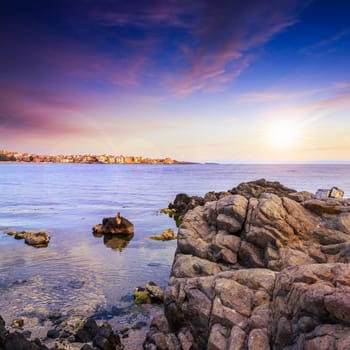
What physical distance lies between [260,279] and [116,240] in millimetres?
31607

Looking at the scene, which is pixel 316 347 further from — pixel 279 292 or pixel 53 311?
pixel 53 311

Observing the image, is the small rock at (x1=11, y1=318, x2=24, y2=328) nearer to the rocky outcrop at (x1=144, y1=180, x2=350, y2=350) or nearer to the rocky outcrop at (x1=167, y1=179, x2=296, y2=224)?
the rocky outcrop at (x1=144, y1=180, x2=350, y2=350)

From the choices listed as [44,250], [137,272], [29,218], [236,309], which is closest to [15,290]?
[137,272]

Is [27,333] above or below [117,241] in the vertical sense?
above

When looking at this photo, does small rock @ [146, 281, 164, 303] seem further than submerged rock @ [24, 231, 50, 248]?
No

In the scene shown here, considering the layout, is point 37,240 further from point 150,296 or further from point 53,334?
point 53,334

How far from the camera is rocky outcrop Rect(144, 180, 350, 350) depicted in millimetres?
10938

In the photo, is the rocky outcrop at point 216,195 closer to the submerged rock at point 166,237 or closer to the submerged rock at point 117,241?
the submerged rock at point 166,237

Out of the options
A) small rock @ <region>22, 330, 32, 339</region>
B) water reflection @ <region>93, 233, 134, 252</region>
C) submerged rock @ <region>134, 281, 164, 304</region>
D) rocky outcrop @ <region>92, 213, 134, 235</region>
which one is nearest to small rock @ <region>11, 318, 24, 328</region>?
small rock @ <region>22, 330, 32, 339</region>

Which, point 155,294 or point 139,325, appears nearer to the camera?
point 139,325

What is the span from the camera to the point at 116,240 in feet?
147

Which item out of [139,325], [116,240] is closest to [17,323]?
[139,325]

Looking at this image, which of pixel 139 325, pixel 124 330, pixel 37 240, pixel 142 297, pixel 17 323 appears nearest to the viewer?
pixel 124 330

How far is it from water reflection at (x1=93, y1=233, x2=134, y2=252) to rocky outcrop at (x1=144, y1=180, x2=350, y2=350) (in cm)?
1863
